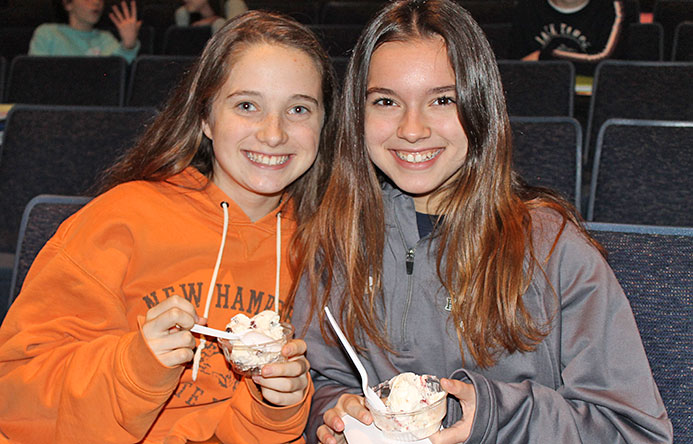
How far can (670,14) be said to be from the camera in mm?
5016

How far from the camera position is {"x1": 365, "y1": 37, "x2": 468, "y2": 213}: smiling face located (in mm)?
1413

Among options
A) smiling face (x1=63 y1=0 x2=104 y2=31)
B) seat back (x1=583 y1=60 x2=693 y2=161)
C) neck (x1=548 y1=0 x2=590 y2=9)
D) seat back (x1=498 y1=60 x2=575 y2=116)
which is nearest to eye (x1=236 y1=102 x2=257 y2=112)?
seat back (x1=498 y1=60 x2=575 y2=116)

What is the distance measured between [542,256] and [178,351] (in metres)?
0.74

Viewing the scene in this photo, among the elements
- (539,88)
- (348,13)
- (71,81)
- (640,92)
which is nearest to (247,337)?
(539,88)

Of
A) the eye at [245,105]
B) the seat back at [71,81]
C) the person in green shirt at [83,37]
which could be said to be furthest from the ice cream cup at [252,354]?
the person in green shirt at [83,37]

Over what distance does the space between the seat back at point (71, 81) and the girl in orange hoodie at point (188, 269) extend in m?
1.72

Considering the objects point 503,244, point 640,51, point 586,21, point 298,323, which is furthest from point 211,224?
point 640,51

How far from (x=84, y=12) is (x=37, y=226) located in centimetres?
305

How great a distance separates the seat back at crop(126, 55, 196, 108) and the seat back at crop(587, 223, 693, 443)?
220cm

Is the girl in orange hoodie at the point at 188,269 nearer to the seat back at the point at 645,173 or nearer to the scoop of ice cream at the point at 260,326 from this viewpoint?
the scoop of ice cream at the point at 260,326

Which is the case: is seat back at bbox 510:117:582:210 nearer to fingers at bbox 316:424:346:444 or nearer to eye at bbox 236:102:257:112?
eye at bbox 236:102:257:112

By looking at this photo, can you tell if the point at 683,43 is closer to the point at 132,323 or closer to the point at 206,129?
the point at 206,129

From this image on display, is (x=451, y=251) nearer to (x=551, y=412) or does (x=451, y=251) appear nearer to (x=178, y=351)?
(x=551, y=412)

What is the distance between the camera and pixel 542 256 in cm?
140
